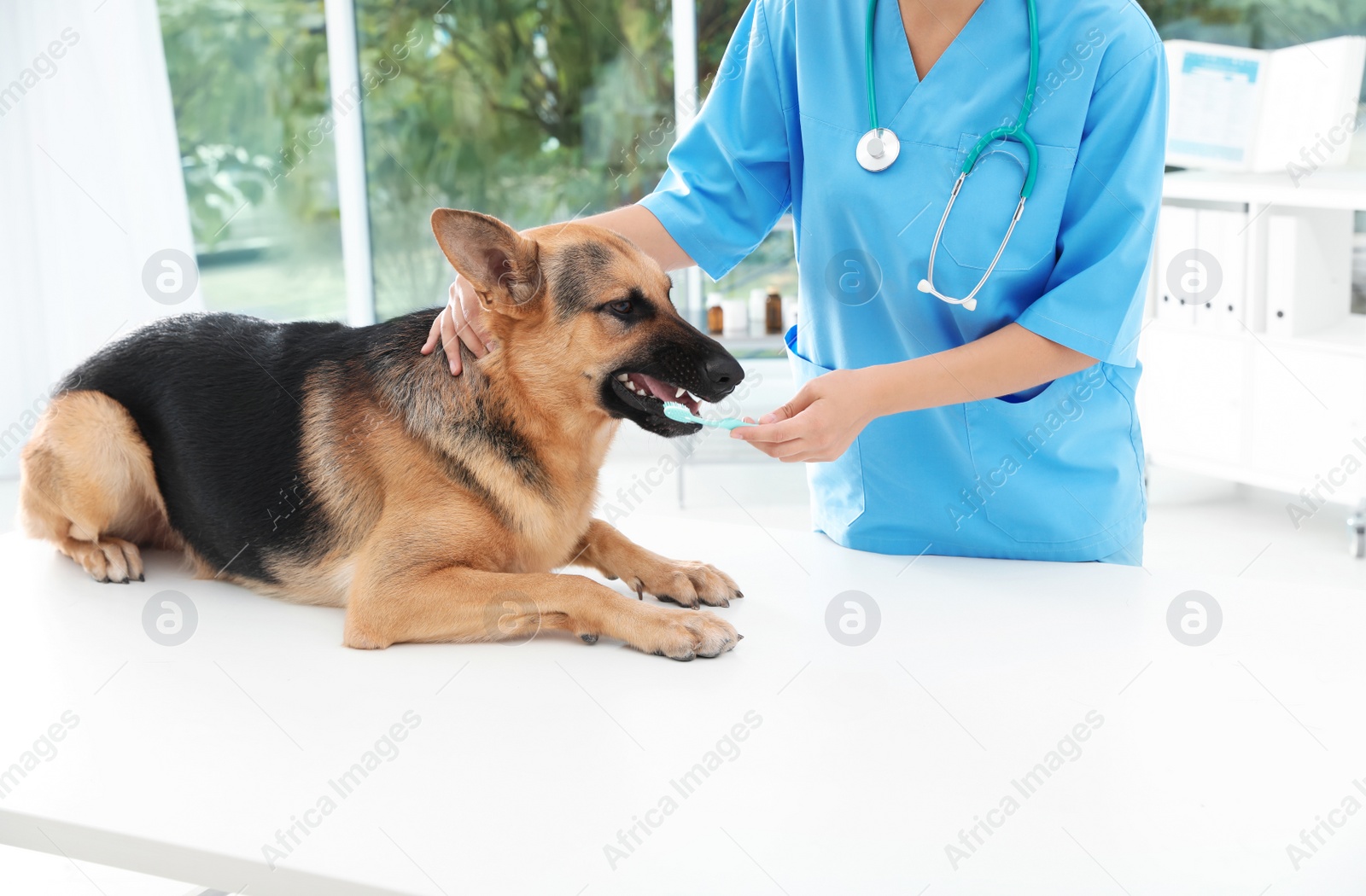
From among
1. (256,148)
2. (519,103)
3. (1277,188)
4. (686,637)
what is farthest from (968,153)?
(256,148)

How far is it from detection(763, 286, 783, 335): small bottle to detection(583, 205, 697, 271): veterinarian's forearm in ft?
9.00

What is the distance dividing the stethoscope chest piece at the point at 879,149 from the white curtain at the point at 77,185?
3.28 meters

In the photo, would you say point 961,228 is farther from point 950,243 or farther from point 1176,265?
point 1176,265

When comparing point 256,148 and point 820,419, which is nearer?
point 820,419

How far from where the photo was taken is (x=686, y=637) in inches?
46.4

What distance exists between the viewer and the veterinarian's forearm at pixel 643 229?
1560mm

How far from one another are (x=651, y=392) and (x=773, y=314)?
2995 millimetres

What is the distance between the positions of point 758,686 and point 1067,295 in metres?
0.62

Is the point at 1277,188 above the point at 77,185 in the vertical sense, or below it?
below

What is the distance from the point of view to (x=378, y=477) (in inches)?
54.1

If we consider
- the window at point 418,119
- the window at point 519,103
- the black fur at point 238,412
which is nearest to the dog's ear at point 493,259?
the black fur at point 238,412

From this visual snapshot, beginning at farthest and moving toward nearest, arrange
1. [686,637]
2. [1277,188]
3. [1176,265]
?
[1176,265], [1277,188], [686,637]

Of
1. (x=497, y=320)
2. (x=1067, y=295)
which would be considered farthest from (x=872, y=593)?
(x=497, y=320)

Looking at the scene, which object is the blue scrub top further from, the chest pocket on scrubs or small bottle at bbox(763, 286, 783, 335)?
small bottle at bbox(763, 286, 783, 335)
